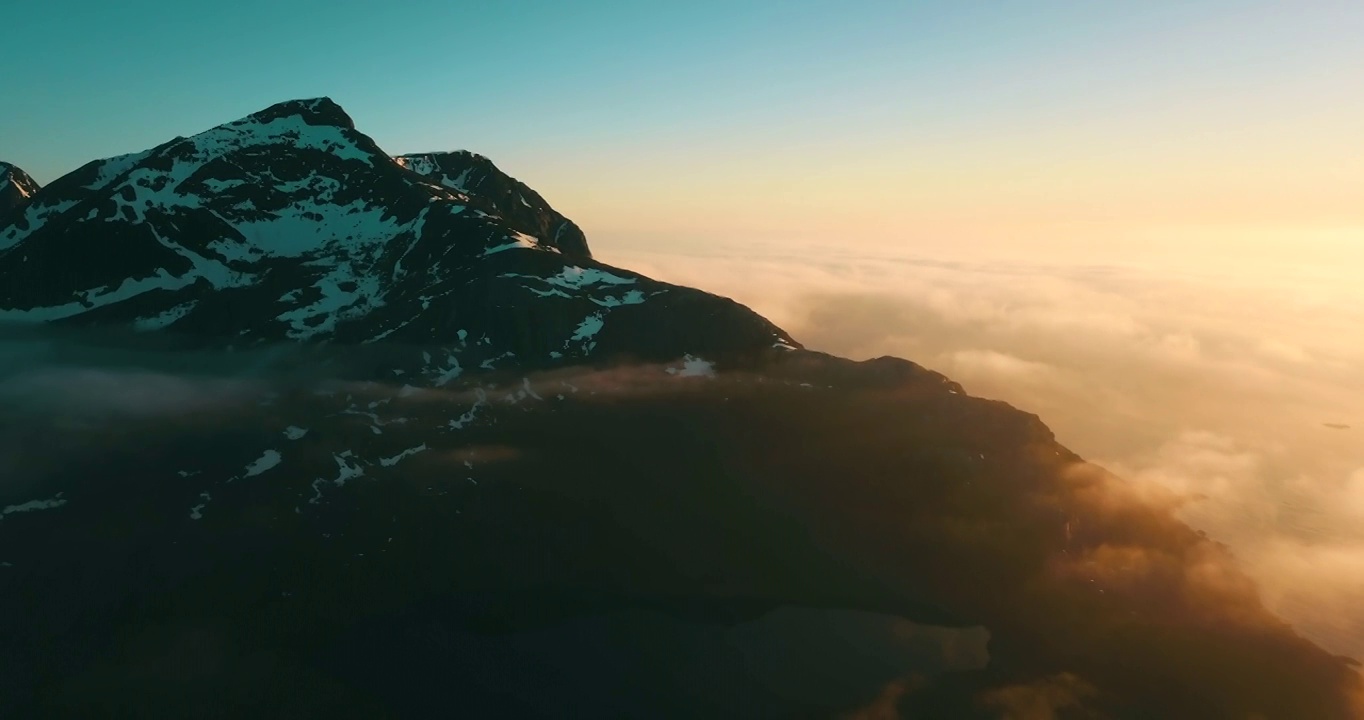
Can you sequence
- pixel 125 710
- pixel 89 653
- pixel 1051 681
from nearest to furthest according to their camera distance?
pixel 125 710
pixel 89 653
pixel 1051 681

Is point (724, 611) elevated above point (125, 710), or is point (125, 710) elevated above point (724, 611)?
point (724, 611)

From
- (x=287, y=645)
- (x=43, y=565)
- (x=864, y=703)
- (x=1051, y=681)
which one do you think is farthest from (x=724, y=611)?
(x=43, y=565)

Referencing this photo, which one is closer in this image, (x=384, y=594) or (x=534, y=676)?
(x=534, y=676)

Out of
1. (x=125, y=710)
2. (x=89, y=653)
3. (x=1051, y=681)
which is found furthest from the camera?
(x=1051, y=681)

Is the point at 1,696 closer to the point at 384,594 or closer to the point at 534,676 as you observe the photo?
the point at 384,594

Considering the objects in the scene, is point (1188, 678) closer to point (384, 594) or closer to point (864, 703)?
point (864, 703)

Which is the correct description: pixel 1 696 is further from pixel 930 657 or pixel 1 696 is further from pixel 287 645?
pixel 930 657

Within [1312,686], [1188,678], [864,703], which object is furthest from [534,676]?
[1312,686]

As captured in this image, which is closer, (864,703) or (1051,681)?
(864,703)
